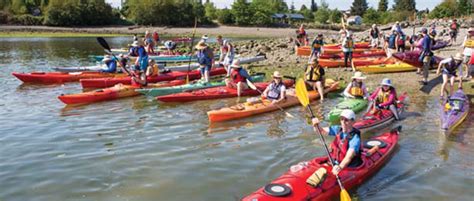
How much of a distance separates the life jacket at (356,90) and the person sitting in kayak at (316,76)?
5.65 feet

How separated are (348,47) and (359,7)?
94388 mm

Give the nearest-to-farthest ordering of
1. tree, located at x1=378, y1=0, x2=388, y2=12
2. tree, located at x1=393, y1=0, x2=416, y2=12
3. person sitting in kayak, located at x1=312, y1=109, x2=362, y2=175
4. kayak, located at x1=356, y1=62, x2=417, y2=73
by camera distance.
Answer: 1. person sitting in kayak, located at x1=312, y1=109, x2=362, y2=175
2. kayak, located at x1=356, y1=62, x2=417, y2=73
3. tree, located at x1=393, y1=0, x2=416, y2=12
4. tree, located at x1=378, y1=0, x2=388, y2=12

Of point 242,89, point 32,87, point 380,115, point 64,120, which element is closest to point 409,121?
point 380,115

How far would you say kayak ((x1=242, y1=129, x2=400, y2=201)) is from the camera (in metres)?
5.63

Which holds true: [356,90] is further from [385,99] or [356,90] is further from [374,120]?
[374,120]

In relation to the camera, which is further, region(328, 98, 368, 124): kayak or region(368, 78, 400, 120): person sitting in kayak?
region(328, 98, 368, 124): kayak

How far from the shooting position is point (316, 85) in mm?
12914

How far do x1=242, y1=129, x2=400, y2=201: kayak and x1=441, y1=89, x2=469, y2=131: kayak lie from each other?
2.41 metres

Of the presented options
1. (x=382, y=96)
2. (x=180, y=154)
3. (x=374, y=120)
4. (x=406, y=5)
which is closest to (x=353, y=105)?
(x=382, y=96)

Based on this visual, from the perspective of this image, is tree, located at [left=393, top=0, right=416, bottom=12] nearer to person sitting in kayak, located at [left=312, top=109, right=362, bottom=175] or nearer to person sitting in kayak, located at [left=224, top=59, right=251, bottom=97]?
person sitting in kayak, located at [left=224, top=59, right=251, bottom=97]

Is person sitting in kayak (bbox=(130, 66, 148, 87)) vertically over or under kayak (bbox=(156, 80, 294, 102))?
over

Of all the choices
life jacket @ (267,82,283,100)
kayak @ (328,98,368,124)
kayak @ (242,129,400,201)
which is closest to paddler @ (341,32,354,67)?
kayak @ (328,98,368,124)

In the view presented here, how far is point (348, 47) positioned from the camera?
1695 centimetres

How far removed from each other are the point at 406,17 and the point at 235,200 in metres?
71.2
